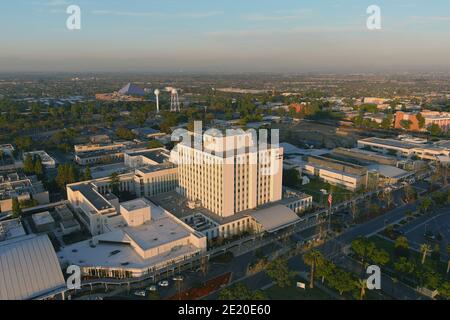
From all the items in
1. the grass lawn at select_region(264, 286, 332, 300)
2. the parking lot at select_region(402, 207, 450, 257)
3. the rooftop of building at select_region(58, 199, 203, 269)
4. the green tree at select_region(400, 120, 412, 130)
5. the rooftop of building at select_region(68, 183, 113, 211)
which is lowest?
the grass lawn at select_region(264, 286, 332, 300)

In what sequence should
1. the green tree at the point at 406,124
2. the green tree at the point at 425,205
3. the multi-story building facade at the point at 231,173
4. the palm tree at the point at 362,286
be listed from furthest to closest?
1. the green tree at the point at 406,124
2. the green tree at the point at 425,205
3. the multi-story building facade at the point at 231,173
4. the palm tree at the point at 362,286

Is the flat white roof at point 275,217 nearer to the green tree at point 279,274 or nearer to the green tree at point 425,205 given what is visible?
the green tree at point 279,274

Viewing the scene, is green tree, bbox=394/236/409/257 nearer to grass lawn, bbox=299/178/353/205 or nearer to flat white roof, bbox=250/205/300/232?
flat white roof, bbox=250/205/300/232

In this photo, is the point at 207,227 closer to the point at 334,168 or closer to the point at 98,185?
the point at 98,185

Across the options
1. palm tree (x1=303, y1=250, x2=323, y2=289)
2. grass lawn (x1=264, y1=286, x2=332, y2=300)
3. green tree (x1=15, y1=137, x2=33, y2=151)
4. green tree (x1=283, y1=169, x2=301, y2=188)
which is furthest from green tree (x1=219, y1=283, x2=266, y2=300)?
green tree (x1=15, y1=137, x2=33, y2=151)

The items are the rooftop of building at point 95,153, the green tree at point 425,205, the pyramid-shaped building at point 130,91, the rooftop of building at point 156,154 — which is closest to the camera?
the green tree at point 425,205

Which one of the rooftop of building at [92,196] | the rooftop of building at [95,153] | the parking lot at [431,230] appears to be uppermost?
the rooftop of building at [95,153]

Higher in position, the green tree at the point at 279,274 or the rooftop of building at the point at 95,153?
the rooftop of building at the point at 95,153

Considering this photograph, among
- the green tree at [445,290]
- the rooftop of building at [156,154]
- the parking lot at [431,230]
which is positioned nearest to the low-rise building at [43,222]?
the rooftop of building at [156,154]

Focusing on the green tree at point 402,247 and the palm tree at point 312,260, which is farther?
the green tree at point 402,247

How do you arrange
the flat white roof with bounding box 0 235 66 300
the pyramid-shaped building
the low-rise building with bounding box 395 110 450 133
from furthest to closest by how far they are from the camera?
1. the pyramid-shaped building
2. the low-rise building with bounding box 395 110 450 133
3. the flat white roof with bounding box 0 235 66 300
